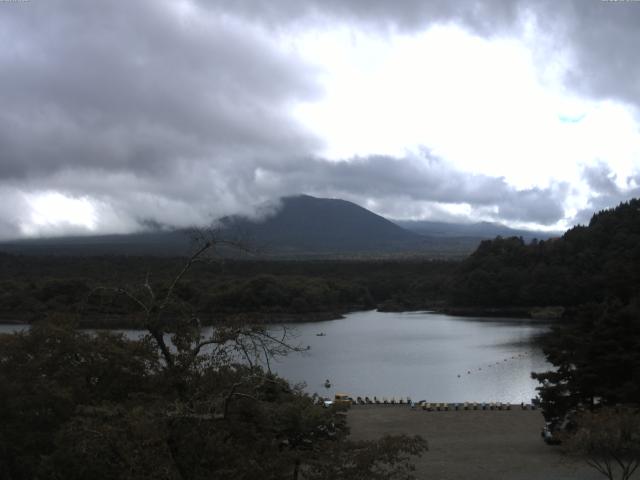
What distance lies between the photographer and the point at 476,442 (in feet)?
53.9

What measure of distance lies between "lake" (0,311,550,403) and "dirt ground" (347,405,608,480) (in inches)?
201

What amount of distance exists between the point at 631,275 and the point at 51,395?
18.1m

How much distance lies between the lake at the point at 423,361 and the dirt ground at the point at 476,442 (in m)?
5.10

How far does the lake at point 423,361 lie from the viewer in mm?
28203

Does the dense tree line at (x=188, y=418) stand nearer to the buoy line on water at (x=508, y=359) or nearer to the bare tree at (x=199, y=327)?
the bare tree at (x=199, y=327)

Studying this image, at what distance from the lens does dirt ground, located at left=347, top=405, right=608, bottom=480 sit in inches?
518

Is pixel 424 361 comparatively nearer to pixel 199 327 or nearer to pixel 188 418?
pixel 199 327

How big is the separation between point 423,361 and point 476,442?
19585 mm

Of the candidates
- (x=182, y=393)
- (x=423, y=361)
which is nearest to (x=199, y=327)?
(x=182, y=393)

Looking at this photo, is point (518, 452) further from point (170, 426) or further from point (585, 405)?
point (170, 426)

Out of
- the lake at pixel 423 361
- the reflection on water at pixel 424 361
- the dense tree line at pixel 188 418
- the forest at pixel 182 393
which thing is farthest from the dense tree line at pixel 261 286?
the dense tree line at pixel 188 418

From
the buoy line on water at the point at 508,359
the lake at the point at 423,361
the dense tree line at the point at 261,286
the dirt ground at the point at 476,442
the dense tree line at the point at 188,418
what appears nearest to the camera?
the dense tree line at the point at 188,418

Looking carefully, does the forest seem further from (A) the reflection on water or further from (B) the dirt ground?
(A) the reflection on water

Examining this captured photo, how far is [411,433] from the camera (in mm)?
17906
